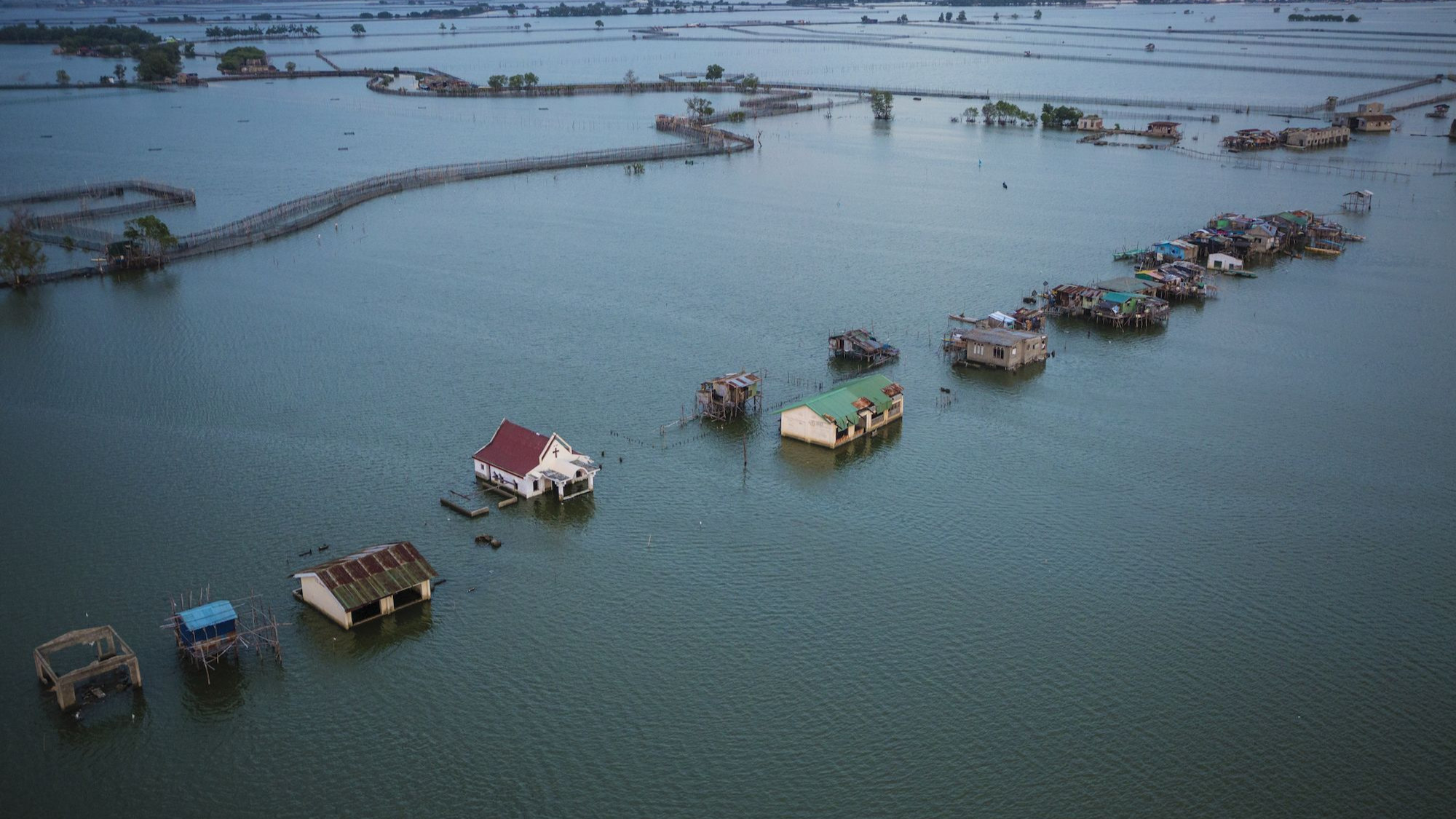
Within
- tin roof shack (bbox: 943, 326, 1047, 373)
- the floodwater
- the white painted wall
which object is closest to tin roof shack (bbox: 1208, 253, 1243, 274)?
the floodwater

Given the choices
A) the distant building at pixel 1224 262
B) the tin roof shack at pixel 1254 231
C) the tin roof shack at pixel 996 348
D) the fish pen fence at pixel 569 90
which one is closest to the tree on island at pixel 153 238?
the tin roof shack at pixel 996 348

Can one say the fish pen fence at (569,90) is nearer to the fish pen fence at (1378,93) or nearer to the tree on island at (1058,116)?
the tree on island at (1058,116)

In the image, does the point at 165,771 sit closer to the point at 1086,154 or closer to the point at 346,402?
the point at 346,402

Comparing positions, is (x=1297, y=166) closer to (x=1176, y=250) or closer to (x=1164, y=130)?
(x=1164, y=130)

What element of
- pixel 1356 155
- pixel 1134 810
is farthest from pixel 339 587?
pixel 1356 155

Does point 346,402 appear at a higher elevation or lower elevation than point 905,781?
higher
